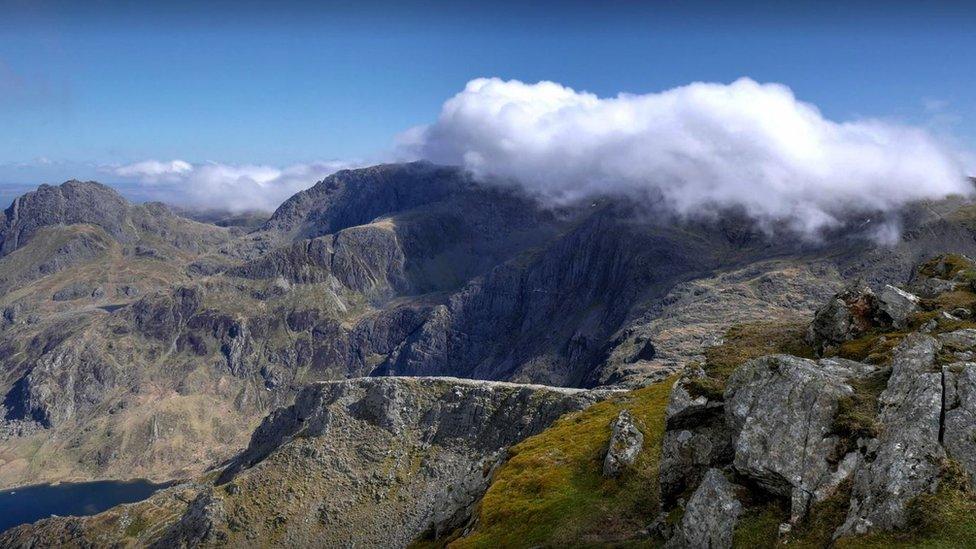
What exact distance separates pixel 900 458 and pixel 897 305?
2876 centimetres

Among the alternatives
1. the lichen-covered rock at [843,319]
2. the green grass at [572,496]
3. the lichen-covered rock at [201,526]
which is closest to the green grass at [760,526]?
the green grass at [572,496]

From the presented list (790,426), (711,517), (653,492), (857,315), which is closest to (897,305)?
(857,315)

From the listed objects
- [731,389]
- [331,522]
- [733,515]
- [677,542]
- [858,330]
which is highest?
[858,330]

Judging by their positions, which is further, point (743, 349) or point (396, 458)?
point (396, 458)

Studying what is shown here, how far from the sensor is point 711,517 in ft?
114

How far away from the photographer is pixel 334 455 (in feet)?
630

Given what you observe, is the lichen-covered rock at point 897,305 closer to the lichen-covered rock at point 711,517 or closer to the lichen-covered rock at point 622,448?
the lichen-covered rock at point 622,448

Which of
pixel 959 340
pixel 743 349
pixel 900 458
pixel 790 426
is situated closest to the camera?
pixel 900 458

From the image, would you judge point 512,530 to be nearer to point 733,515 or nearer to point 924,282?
point 733,515

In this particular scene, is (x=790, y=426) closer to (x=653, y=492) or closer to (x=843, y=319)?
(x=653, y=492)

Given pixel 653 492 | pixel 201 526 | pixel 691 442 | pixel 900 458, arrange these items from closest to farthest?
1. pixel 900 458
2. pixel 691 442
3. pixel 653 492
4. pixel 201 526

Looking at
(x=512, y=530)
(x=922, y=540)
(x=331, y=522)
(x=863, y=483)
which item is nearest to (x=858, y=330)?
(x=863, y=483)

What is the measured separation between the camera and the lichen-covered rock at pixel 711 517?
33.8 metres

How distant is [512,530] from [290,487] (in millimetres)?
154324
